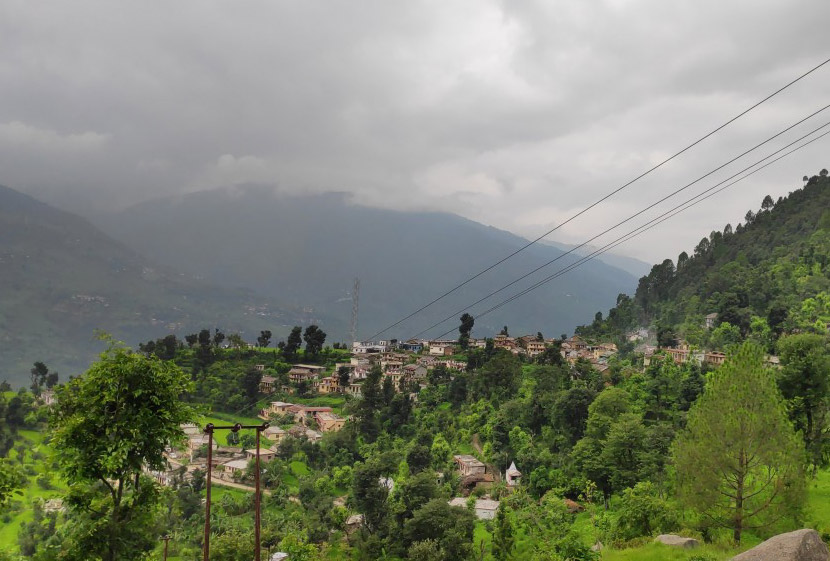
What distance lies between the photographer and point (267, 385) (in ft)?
218

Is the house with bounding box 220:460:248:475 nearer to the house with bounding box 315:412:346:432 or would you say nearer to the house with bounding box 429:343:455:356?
the house with bounding box 315:412:346:432

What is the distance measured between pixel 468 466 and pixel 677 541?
86.3 ft

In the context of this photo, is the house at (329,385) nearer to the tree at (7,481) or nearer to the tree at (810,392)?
the tree at (810,392)

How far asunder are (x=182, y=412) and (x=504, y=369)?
45.0 metres

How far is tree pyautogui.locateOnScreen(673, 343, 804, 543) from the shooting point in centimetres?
1448

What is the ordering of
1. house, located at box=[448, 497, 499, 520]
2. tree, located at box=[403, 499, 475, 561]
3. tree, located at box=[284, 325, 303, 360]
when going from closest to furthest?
1. tree, located at box=[403, 499, 475, 561]
2. house, located at box=[448, 497, 499, 520]
3. tree, located at box=[284, 325, 303, 360]

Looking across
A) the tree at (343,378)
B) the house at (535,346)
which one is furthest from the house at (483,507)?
the house at (535,346)

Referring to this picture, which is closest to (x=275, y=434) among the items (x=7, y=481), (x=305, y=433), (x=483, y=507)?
(x=305, y=433)

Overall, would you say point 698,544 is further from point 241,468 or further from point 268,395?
point 268,395

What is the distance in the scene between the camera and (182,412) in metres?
10.1

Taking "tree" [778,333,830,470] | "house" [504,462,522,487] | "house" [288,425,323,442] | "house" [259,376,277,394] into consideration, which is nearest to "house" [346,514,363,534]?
"house" [504,462,522,487]

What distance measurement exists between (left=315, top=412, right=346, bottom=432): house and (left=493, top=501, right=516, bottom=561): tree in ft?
102

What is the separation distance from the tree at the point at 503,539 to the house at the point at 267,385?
44.9 m

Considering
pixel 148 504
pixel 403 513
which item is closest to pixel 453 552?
pixel 403 513
